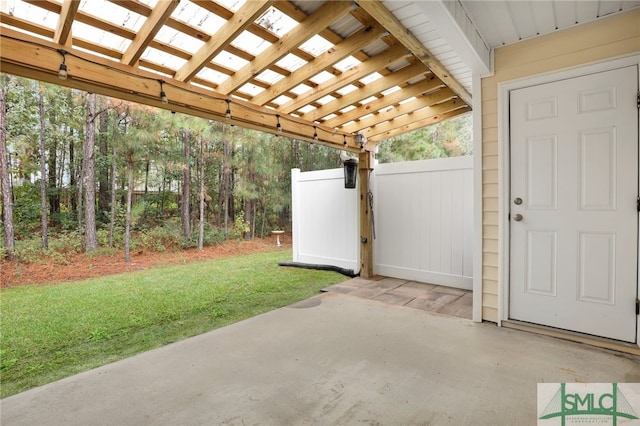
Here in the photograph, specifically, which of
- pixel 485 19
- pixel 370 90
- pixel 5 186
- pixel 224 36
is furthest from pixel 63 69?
pixel 5 186

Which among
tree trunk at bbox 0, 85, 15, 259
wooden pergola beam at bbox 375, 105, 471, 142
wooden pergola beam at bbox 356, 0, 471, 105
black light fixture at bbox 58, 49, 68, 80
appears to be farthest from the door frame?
tree trunk at bbox 0, 85, 15, 259

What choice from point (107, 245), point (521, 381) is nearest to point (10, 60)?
point (521, 381)

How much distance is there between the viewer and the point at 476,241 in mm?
2949

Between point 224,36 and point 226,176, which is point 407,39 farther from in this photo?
point 226,176

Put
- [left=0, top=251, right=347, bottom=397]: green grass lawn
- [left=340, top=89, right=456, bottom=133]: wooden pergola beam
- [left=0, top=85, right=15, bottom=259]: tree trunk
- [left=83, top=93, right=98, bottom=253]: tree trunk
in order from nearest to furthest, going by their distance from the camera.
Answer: [left=0, top=251, right=347, bottom=397]: green grass lawn, [left=340, top=89, right=456, bottom=133]: wooden pergola beam, [left=0, top=85, right=15, bottom=259]: tree trunk, [left=83, top=93, right=98, bottom=253]: tree trunk

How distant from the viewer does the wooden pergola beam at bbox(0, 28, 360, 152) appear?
6.26 feet

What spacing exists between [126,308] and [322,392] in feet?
8.63

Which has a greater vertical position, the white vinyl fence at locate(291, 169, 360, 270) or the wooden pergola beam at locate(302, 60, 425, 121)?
the wooden pergola beam at locate(302, 60, 425, 121)

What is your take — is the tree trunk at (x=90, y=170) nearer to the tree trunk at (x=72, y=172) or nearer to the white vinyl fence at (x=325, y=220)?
the tree trunk at (x=72, y=172)

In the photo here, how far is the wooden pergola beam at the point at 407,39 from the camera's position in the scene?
202 centimetres

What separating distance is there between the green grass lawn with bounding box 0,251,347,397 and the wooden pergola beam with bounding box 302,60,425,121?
2234 millimetres

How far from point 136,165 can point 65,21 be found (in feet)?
19.0

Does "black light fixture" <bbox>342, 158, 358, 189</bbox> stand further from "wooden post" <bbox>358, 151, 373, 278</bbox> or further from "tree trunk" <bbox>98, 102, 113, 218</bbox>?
"tree trunk" <bbox>98, 102, 113, 218</bbox>

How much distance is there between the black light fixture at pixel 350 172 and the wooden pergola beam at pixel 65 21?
11.3ft
